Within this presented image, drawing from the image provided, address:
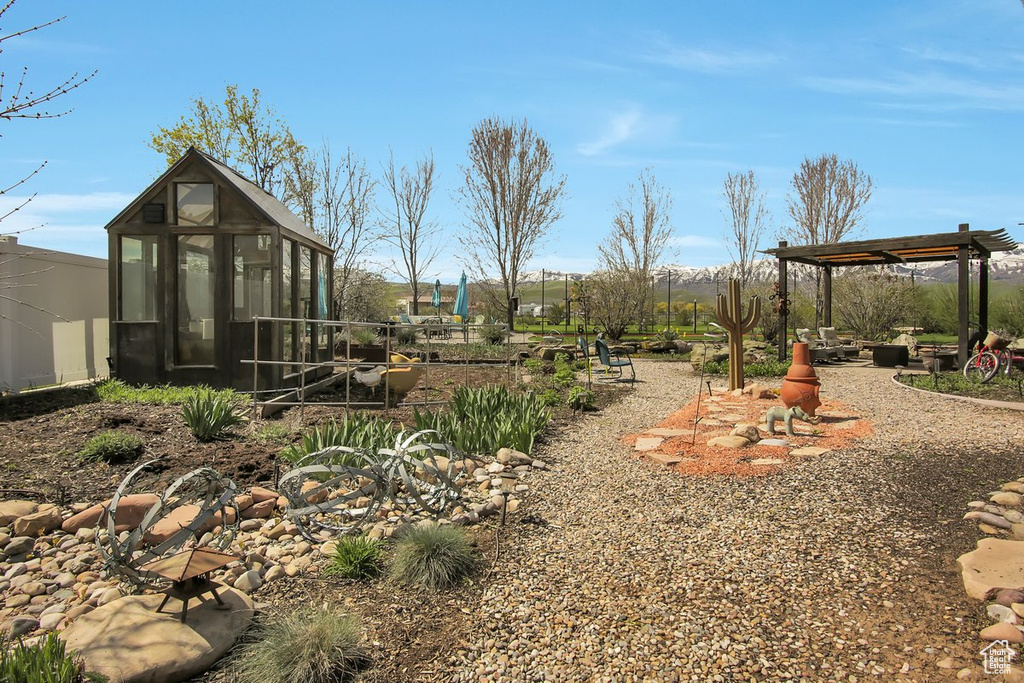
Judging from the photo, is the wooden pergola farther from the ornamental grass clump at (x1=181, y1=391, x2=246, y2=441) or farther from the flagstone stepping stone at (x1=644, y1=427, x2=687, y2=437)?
the ornamental grass clump at (x1=181, y1=391, x2=246, y2=441)

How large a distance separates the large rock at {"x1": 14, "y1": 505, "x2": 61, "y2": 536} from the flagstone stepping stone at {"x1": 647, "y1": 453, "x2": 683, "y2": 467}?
174 inches

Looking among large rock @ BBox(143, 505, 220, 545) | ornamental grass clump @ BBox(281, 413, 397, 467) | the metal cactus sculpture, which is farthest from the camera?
the metal cactus sculpture

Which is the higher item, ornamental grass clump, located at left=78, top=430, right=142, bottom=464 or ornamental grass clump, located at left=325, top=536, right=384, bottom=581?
ornamental grass clump, located at left=78, top=430, right=142, bottom=464

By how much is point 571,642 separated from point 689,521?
1.59 m

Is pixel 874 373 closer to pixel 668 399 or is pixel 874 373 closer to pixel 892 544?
pixel 668 399

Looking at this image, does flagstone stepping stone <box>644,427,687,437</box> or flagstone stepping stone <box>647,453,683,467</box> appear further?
flagstone stepping stone <box>644,427,687,437</box>

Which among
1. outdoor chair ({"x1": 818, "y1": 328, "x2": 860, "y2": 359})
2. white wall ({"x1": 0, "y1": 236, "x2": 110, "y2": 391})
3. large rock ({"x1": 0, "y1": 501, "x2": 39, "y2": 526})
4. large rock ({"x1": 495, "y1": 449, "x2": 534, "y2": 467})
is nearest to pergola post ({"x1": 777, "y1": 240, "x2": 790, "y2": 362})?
outdoor chair ({"x1": 818, "y1": 328, "x2": 860, "y2": 359})

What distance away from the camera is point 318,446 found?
4949 millimetres

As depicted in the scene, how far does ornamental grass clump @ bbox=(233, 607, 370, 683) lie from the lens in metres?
2.55

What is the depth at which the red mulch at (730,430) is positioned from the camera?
545 cm

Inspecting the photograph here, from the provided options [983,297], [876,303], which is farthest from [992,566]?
[876,303]

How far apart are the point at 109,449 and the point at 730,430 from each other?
576 centimetres

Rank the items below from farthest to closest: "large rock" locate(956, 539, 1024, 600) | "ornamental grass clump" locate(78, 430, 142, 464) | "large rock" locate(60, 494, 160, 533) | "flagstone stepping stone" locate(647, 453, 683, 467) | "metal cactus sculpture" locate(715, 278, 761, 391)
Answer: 1. "metal cactus sculpture" locate(715, 278, 761, 391)
2. "flagstone stepping stone" locate(647, 453, 683, 467)
3. "ornamental grass clump" locate(78, 430, 142, 464)
4. "large rock" locate(60, 494, 160, 533)
5. "large rock" locate(956, 539, 1024, 600)

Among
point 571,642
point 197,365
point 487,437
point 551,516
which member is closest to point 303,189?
point 197,365
